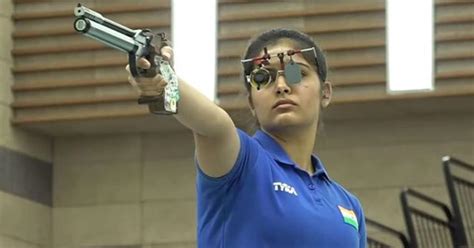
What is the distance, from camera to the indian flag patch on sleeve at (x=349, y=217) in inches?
111

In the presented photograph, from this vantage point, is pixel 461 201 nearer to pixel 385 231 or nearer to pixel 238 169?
pixel 385 231

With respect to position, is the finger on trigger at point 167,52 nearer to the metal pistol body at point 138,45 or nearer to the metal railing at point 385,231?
the metal pistol body at point 138,45

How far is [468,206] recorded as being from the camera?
8.02m

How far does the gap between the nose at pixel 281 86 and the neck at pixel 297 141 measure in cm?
11

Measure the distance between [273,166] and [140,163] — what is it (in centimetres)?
749

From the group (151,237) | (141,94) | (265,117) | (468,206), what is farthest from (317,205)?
(151,237)

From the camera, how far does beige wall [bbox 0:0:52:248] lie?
9.73 meters

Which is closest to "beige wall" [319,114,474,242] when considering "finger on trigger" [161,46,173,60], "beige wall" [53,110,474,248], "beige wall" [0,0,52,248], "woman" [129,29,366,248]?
"beige wall" [53,110,474,248]

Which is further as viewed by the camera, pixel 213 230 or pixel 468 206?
pixel 468 206

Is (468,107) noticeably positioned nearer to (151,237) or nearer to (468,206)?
(468,206)

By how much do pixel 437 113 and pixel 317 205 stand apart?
22.6 ft

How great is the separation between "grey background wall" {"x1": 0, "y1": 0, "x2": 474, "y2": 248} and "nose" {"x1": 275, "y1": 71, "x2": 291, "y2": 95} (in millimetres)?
6425

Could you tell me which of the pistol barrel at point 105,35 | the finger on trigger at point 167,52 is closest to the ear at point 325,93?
the finger on trigger at point 167,52

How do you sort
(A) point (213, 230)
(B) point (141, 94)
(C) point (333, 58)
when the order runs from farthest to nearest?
1. (C) point (333, 58)
2. (A) point (213, 230)
3. (B) point (141, 94)
